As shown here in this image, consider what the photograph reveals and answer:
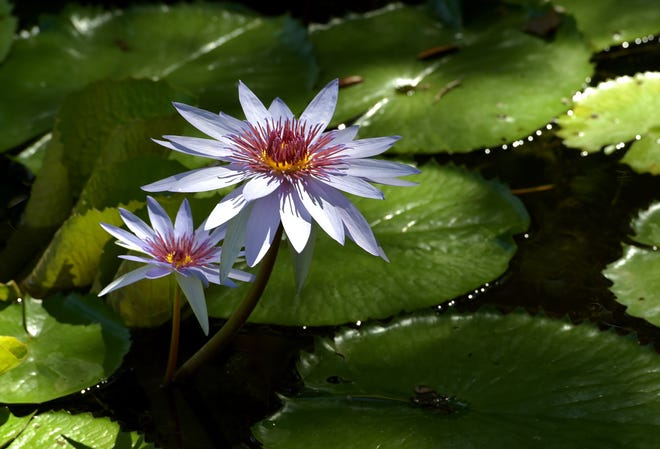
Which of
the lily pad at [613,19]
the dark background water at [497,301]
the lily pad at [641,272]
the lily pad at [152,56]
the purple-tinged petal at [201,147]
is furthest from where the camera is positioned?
the lily pad at [613,19]

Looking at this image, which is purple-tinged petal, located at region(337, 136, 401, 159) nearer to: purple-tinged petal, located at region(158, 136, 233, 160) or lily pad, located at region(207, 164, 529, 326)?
purple-tinged petal, located at region(158, 136, 233, 160)

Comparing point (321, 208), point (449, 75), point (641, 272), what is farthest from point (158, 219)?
point (449, 75)

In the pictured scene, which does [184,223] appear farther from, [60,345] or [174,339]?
[60,345]

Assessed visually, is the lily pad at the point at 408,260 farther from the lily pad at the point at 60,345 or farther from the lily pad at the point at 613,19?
the lily pad at the point at 613,19

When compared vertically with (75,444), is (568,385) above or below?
above

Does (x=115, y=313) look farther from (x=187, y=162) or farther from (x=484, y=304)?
(x=484, y=304)

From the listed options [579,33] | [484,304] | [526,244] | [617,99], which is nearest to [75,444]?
[484,304]

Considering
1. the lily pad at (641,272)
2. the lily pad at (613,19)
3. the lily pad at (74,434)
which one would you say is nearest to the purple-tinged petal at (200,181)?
the lily pad at (74,434)
